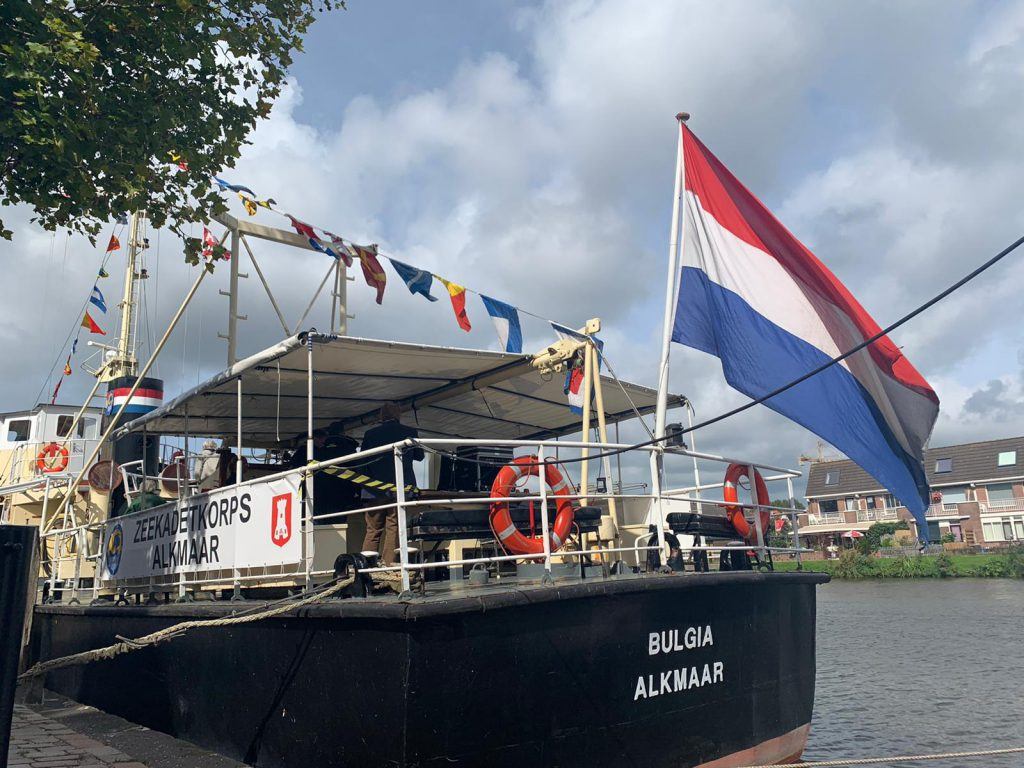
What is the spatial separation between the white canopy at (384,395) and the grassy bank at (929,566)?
34.5 m

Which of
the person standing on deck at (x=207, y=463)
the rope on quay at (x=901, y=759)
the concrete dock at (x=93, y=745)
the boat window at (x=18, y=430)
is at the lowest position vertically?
the rope on quay at (x=901, y=759)

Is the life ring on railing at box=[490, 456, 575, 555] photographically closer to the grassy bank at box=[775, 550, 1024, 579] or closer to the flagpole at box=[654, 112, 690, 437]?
the flagpole at box=[654, 112, 690, 437]

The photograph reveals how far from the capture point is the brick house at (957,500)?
2110 inches

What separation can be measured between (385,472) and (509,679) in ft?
8.87

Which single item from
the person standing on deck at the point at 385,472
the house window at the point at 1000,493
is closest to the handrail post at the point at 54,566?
the person standing on deck at the point at 385,472

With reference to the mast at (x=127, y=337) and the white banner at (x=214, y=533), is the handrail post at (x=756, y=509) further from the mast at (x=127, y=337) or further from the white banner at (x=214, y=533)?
the mast at (x=127, y=337)

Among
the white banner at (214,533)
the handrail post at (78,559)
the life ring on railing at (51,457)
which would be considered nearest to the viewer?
the white banner at (214,533)

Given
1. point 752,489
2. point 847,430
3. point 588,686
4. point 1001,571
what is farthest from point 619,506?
point 1001,571

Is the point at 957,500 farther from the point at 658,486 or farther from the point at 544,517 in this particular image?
the point at 544,517

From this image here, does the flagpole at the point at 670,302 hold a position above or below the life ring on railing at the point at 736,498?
above

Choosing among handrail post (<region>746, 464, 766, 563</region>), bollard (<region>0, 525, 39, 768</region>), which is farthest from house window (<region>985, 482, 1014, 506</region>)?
bollard (<region>0, 525, 39, 768</region>)

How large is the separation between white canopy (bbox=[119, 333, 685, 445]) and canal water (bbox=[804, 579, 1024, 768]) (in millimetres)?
5255

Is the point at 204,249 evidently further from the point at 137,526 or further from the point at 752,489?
the point at 752,489

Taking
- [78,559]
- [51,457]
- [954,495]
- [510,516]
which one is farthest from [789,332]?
[954,495]
